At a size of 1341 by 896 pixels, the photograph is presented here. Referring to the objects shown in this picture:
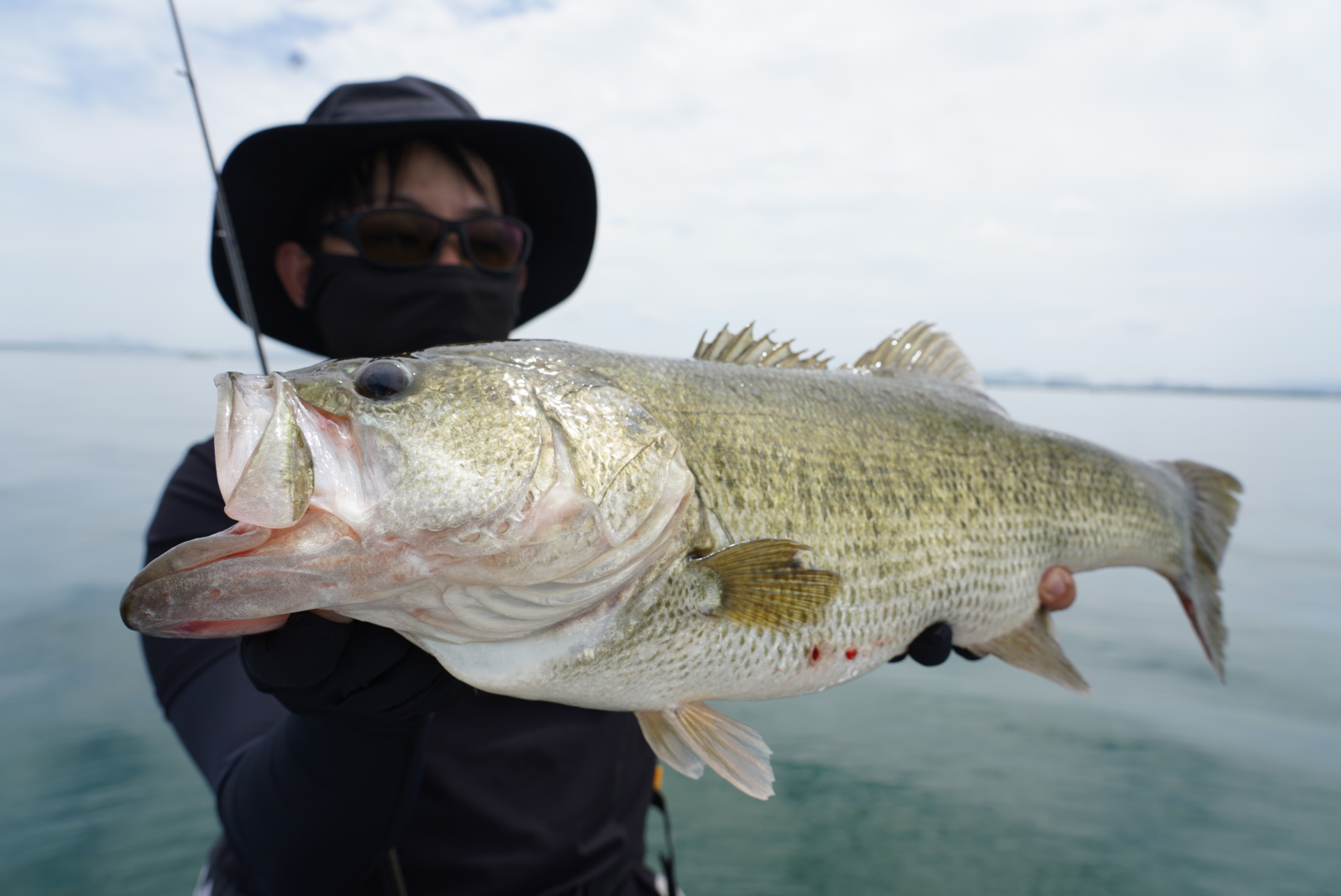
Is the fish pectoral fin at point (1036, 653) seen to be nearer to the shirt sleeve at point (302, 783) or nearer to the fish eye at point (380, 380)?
the shirt sleeve at point (302, 783)

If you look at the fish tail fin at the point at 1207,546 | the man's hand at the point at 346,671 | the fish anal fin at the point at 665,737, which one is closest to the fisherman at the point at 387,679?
the man's hand at the point at 346,671

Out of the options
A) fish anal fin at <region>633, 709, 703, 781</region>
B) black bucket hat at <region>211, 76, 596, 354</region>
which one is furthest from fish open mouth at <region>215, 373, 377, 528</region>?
black bucket hat at <region>211, 76, 596, 354</region>

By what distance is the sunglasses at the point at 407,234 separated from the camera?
87.1 inches

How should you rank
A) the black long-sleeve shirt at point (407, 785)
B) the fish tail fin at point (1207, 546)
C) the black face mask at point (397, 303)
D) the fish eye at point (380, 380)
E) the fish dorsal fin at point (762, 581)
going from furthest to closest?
the fish tail fin at point (1207, 546)
the black face mask at point (397, 303)
the black long-sleeve shirt at point (407, 785)
the fish dorsal fin at point (762, 581)
the fish eye at point (380, 380)

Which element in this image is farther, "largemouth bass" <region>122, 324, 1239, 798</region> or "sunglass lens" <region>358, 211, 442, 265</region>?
"sunglass lens" <region>358, 211, 442, 265</region>

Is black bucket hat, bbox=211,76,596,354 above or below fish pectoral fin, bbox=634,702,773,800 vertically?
above

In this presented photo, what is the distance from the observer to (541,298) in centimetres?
338

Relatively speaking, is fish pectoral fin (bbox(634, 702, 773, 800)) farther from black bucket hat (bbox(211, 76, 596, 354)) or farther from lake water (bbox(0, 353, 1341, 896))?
lake water (bbox(0, 353, 1341, 896))

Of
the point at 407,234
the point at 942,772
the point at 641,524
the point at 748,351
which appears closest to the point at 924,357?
the point at 748,351

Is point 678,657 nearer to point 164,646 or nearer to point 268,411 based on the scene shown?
point 268,411

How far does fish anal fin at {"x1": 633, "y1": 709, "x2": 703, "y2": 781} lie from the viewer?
149cm

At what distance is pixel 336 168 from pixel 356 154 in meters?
0.10

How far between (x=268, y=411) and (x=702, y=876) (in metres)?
3.38

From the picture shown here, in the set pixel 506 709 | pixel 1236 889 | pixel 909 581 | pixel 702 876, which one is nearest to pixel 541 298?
pixel 506 709
